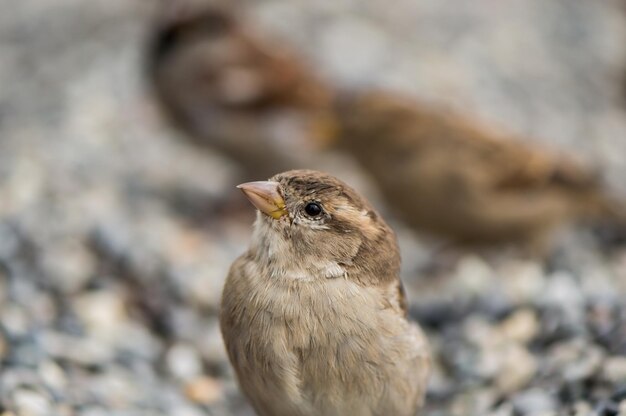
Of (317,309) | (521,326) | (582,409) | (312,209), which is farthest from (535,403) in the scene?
(312,209)

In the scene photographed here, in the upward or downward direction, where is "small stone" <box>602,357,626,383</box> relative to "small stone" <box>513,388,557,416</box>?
upward

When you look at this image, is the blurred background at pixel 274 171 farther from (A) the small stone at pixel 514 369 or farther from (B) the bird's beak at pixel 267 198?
(B) the bird's beak at pixel 267 198

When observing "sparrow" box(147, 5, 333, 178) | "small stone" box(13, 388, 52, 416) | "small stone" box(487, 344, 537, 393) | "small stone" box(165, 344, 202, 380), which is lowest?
"small stone" box(13, 388, 52, 416)

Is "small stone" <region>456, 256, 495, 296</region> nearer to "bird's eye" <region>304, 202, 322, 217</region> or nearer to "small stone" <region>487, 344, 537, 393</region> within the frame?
"small stone" <region>487, 344, 537, 393</region>

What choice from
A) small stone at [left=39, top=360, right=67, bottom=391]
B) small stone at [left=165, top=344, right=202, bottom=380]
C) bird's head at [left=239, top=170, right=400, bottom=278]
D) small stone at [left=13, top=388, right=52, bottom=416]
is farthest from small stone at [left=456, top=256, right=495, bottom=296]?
small stone at [left=13, top=388, right=52, bottom=416]

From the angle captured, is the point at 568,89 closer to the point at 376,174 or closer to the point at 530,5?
the point at 530,5

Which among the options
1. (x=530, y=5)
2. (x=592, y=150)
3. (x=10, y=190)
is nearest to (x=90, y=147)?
(x=10, y=190)

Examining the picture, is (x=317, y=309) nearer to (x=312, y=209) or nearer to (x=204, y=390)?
(x=312, y=209)

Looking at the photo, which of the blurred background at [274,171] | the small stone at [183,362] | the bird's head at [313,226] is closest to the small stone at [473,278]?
the blurred background at [274,171]

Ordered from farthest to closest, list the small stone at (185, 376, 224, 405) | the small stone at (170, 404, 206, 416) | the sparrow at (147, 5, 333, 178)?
the sparrow at (147, 5, 333, 178) < the small stone at (185, 376, 224, 405) < the small stone at (170, 404, 206, 416)
